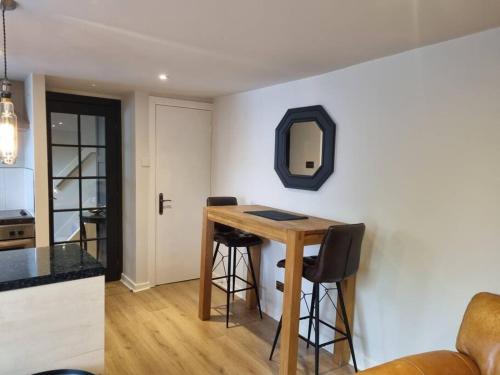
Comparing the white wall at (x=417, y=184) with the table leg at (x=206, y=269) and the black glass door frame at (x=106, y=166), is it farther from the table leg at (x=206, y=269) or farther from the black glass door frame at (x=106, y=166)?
the black glass door frame at (x=106, y=166)

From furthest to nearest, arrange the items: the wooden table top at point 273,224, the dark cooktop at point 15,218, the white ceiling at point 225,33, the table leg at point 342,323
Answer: the dark cooktop at point 15,218 < the table leg at point 342,323 < the wooden table top at point 273,224 < the white ceiling at point 225,33

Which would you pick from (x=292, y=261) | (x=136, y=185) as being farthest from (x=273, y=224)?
(x=136, y=185)

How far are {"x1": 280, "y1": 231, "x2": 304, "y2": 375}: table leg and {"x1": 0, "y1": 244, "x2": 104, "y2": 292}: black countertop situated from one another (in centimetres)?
114

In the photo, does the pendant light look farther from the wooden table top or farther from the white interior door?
the white interior door

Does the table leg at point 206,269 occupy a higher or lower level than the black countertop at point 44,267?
lower

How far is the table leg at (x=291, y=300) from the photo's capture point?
221 cm

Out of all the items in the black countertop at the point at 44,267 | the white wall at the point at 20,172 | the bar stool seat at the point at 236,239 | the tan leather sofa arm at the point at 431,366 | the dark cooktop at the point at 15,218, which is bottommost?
the tan leather sofa arm at the point at 431,366

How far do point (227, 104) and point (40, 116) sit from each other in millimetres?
1815

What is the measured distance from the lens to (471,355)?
1.57 m

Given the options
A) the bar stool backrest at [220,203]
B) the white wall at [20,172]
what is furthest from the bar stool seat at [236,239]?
the white wall at [20,172]

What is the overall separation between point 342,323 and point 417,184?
114cm

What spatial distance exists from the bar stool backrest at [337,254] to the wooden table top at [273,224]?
12 cm

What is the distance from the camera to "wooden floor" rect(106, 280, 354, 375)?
2.57 metres

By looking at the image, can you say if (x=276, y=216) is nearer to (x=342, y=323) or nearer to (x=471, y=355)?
(x=342, y=323)
